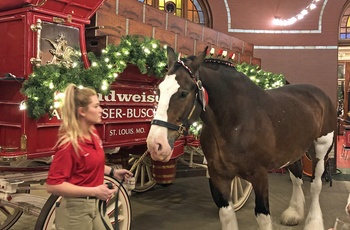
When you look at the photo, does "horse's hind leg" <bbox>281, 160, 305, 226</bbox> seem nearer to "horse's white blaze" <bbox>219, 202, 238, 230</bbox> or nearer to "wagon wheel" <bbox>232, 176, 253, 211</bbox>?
"wagon wheel" <bbox>232, 176, 253, 211</bbox>

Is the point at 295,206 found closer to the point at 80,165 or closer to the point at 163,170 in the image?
the point at 163,170

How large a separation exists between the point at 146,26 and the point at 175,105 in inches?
76.9

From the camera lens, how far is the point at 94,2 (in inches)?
132

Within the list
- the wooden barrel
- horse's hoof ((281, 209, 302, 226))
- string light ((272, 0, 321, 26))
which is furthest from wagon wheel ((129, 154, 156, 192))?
string light ((272, 0, 321, 26))

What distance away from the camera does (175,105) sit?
2580mm

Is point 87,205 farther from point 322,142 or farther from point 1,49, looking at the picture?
point 322,142

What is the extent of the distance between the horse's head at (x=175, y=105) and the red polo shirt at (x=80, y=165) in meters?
0.48

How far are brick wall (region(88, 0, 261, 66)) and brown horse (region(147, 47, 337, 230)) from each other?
127 centimetres

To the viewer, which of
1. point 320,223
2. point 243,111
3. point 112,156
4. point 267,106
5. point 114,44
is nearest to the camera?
point 243,111

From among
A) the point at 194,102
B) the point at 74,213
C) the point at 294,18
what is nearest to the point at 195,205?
the point at 194,102

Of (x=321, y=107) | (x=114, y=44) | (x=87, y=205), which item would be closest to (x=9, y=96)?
(x=114, y=44)

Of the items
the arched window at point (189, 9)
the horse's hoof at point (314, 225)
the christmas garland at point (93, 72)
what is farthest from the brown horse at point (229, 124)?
the arched window at point (189, 9)

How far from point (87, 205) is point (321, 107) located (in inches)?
128

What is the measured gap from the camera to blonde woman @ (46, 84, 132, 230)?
6.23 ft
